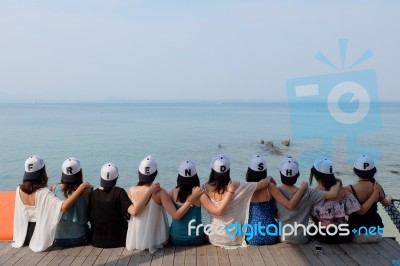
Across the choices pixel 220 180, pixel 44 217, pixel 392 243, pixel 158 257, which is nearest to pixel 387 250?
pixel 392 243

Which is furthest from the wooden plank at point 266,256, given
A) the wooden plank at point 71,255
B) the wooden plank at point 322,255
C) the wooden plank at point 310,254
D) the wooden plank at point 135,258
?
the wooden plank at point 71,255

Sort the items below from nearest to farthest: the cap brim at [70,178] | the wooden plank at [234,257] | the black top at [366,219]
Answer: the wooden plank at [234,257]
the cap brim at [70,178]
the black top at [366,219]

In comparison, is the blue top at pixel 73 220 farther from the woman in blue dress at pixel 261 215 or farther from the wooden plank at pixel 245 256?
the woman in blue dress at pixel 261 215

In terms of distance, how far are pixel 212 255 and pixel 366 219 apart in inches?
82.5

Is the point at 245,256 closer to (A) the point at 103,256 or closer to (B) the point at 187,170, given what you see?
(B) the point at 187,170

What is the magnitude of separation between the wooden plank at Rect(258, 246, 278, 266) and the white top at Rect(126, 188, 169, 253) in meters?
1.33

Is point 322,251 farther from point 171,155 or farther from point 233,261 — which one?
point 171,155

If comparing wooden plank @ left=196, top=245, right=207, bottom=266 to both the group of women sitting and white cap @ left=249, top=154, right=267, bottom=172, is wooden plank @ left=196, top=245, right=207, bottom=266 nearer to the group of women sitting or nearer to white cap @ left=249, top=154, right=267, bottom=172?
the group of women sitting

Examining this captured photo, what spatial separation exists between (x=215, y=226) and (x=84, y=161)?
22.0m

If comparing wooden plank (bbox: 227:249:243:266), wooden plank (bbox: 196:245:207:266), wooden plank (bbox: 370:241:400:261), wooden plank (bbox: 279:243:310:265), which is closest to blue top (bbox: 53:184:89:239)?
wooden plank (bbox: 196:245:207:266)

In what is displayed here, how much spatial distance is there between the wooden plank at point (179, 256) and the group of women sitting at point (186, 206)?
11 cm

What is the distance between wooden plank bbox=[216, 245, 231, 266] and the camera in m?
4.26

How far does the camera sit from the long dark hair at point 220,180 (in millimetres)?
4546

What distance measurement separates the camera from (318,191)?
4730mm
